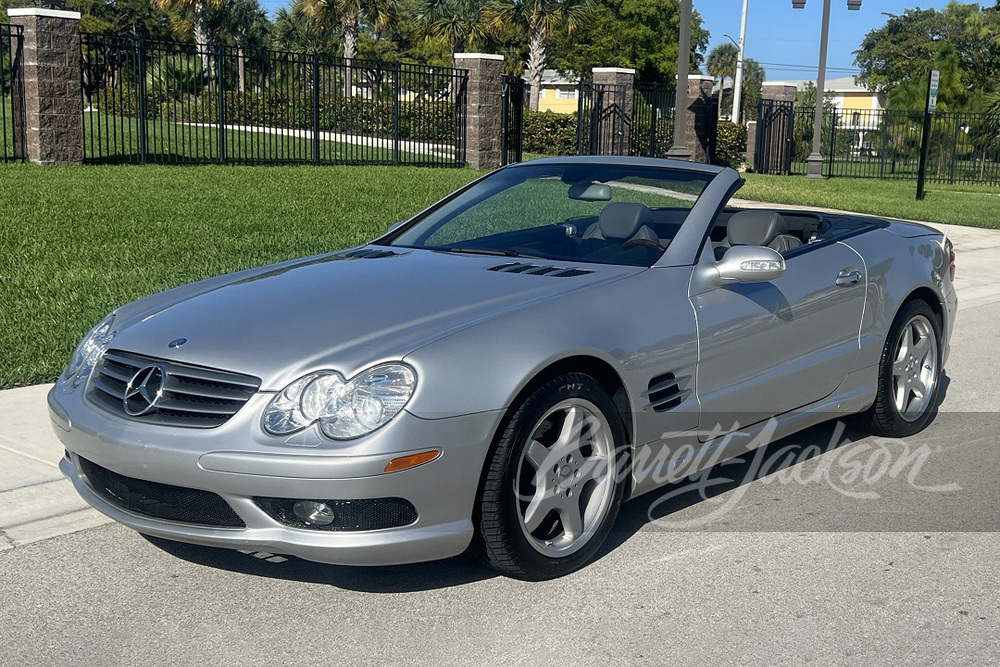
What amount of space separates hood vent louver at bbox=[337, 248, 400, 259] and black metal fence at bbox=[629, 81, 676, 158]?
897 inches

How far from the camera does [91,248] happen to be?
10.9 metres

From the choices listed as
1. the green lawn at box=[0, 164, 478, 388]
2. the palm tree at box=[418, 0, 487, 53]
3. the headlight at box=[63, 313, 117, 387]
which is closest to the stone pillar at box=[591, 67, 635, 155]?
the green lawn at box=[0, 164, 478, 388]

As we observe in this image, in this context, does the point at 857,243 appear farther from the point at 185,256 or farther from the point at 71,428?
the point at 185,256

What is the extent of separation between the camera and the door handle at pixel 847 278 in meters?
5.57

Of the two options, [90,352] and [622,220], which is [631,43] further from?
[90,352]

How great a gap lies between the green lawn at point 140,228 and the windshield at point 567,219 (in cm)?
285

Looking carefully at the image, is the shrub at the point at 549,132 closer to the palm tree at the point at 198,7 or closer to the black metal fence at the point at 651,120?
the black metal fence at the point at 651,120

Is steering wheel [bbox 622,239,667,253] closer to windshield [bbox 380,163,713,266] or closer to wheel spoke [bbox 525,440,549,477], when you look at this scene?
windshield [bbox 380,163,713,266]

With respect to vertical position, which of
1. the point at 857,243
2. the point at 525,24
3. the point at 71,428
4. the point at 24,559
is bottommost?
the point at 24,559

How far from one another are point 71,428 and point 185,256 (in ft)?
22.1

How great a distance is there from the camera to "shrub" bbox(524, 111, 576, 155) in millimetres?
37781

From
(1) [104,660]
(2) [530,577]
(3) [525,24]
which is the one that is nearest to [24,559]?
(1) [104,660]

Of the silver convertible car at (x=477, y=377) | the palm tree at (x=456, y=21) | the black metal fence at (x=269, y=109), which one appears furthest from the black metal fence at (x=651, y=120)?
the palm tree at (x=456, y=21)

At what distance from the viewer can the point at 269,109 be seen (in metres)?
23.3
